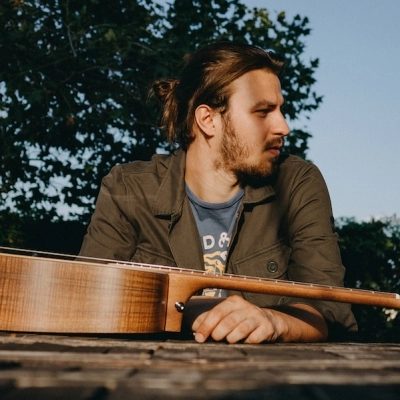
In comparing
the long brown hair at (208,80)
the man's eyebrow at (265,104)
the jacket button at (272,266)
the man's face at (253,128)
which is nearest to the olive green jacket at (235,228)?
the jacket button at (272,266)

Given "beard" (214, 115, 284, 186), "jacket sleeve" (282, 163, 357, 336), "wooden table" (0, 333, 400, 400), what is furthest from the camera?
"beard" (214, 115, 284, 186)

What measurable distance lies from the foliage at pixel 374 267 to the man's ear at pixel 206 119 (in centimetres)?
419

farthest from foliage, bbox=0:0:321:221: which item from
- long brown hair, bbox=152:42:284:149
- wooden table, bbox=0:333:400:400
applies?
wooden table, bbox=0:333:400:400

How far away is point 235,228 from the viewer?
297 cm

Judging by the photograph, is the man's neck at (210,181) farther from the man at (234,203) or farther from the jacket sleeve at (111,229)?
the jacket sleeve at (111,229)

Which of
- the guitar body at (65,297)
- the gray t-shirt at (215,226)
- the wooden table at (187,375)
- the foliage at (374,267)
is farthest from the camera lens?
the foliage at (374,267)

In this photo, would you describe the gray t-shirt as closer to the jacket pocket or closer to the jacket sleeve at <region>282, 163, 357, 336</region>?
the jacket pocket

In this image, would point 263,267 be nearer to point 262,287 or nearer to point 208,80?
point 262,287

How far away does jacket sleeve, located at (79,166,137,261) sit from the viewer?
294 cm

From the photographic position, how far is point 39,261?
1534 millimetres

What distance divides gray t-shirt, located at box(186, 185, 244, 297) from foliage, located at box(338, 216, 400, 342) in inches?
176

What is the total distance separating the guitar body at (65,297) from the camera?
1508mm

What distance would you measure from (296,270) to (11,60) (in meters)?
3.81

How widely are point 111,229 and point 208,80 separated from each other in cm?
129
